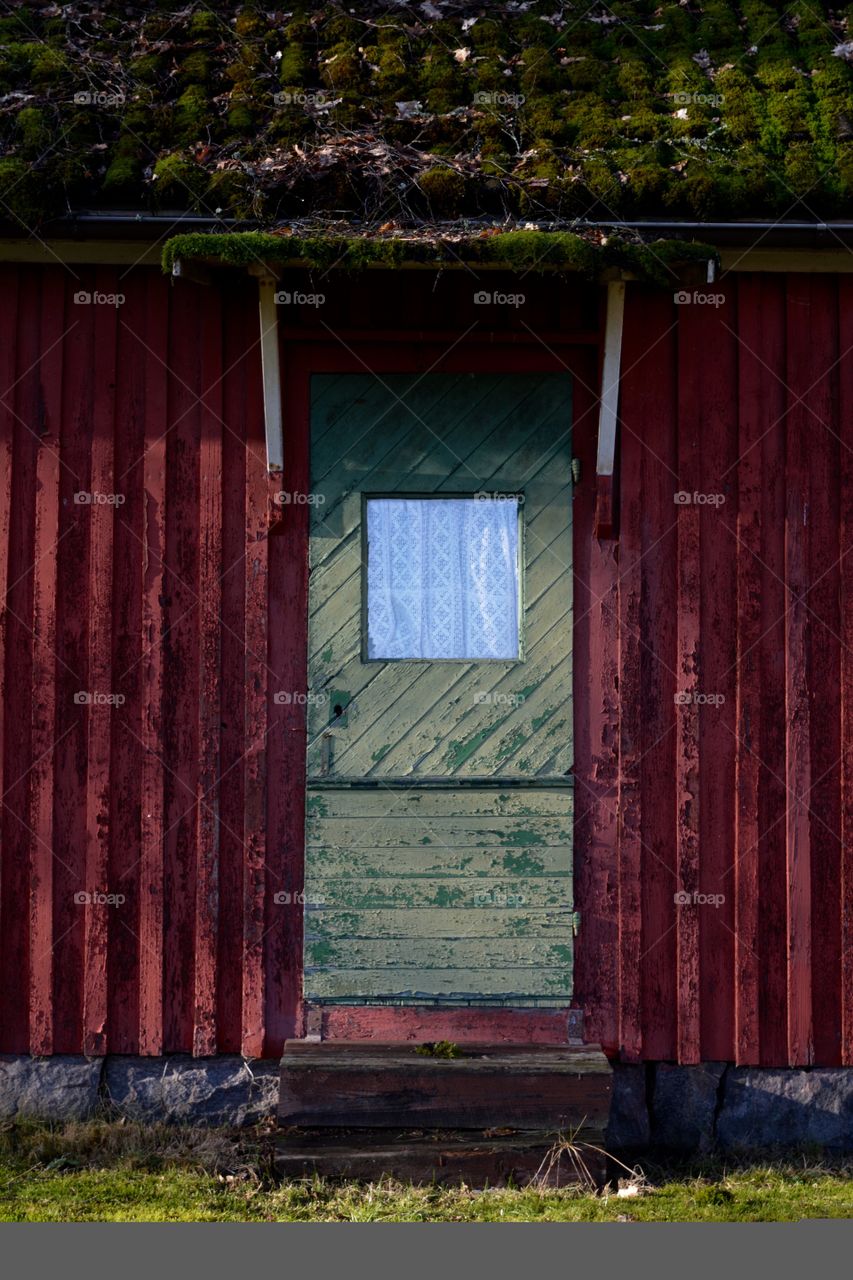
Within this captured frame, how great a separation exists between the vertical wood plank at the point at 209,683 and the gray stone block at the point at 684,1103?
208cm

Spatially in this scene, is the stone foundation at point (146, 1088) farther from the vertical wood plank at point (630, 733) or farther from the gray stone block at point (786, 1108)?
the gray stone block at point (786, 1108)

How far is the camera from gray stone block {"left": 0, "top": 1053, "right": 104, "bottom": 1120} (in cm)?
618

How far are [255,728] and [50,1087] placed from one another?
1893mm

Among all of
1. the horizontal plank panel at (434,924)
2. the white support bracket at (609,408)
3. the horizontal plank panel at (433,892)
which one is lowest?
the horizontal plank panel at (434,924)

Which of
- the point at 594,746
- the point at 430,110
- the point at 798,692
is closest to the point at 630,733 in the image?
the point at 594,746

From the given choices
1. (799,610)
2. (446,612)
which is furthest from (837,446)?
(446,612)

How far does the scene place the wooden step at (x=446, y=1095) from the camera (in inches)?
223

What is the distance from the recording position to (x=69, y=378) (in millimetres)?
6426

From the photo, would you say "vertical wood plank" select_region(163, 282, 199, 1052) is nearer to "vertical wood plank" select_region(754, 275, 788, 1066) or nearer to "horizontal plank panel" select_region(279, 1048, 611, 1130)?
"horizontal plank panel" select_region(279, 1048, 611, 1130)

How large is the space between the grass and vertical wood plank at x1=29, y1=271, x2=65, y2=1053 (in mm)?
569

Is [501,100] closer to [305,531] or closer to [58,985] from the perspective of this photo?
[305,531]

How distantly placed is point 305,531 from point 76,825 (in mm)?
1746

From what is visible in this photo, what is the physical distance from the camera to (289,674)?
636cm

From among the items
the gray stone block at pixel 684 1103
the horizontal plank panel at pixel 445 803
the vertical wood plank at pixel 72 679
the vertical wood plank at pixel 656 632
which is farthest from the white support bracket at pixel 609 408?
the gray stone block at pixel 684 1103
